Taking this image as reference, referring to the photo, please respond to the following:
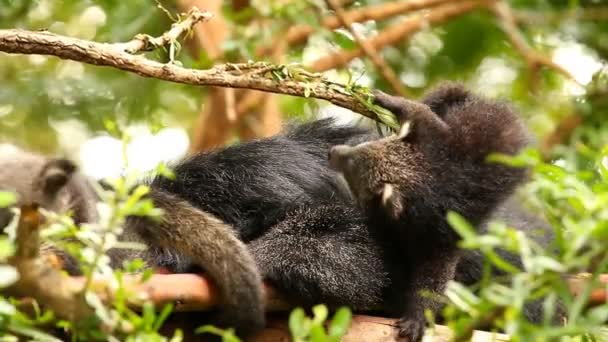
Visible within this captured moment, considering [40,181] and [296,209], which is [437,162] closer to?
[296,209]

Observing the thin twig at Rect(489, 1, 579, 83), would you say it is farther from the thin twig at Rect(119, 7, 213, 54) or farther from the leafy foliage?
the thin twig at Rect(119, 7, 213, 54)

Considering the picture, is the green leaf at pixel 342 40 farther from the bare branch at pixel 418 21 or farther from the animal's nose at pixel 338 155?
the animal's nose at pixel 338 155

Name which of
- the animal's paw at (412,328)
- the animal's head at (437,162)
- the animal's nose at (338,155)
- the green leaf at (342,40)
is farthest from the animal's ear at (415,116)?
the green leaf at (342,40)

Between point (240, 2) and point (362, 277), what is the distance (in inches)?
97.4

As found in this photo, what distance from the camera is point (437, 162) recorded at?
1.89 meters

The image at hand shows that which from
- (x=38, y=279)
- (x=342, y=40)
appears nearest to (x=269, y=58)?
(x=342, y=40)

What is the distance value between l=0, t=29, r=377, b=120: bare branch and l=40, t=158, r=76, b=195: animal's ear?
26 centimetres

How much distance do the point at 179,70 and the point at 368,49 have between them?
4.90 feet

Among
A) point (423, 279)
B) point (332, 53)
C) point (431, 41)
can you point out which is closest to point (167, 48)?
point (423, 279)

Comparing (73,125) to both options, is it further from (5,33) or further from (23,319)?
(23,319)

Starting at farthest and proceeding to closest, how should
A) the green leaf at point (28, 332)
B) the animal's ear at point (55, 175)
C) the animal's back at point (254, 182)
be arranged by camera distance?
the animal's back at point (254, 182) < the animal's ear at point (55, 175) < the green leaf at point (28, 332)

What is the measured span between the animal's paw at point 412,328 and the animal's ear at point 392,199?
218mm

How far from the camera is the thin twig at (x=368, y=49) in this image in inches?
117

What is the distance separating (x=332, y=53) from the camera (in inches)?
160
